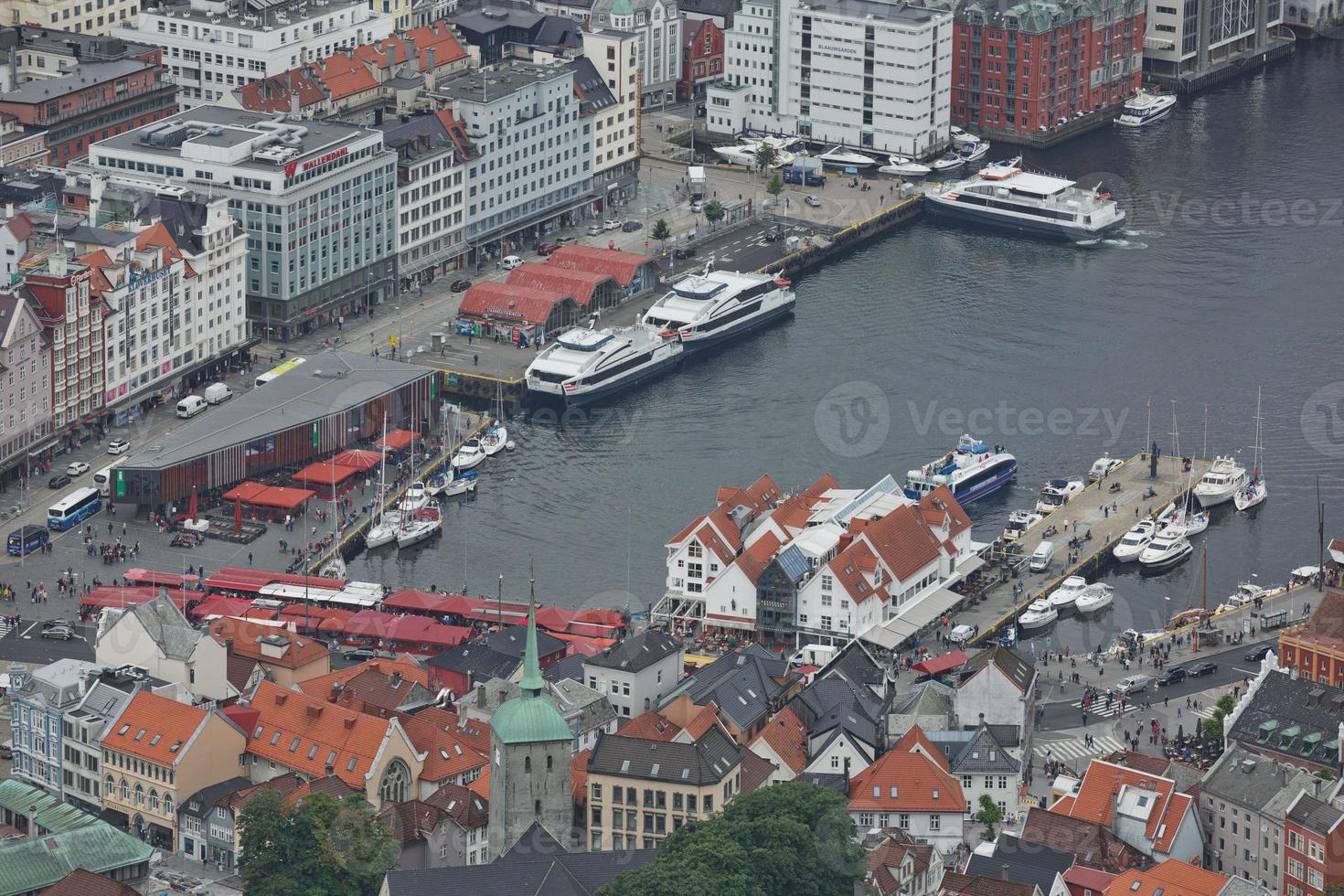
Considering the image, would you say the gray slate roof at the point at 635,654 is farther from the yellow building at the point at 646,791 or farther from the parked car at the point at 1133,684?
the parked car at the point at 1133,684

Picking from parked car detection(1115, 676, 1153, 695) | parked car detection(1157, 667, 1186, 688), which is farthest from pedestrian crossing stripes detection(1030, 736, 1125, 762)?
parked car detection(1157, 667, 1186, 688)

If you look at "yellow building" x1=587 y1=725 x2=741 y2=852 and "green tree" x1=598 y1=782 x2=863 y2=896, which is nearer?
"green tree" x1=598 y1=782 x2=863 y2=896

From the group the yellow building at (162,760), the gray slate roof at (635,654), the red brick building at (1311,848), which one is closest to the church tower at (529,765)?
the yellow building at (162,760)

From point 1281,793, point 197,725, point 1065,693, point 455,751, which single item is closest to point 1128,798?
point 1281,793

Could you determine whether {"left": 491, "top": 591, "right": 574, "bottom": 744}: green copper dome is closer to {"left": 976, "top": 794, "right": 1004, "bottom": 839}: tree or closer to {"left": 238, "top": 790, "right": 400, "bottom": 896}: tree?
{"left": 238, "top": 790, "right": 400, "bottom": 896}: tree

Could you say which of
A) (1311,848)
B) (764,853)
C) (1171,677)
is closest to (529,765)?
(764,853)

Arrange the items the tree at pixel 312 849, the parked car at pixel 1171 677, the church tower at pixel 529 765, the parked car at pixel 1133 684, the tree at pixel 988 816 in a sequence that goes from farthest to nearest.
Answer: the parked car at pixel 1171 677, the parked car at pixel 1133 684, the tree at pixel 988 816, the tree at pixel 312 849, the church tower at pixel 529 765
